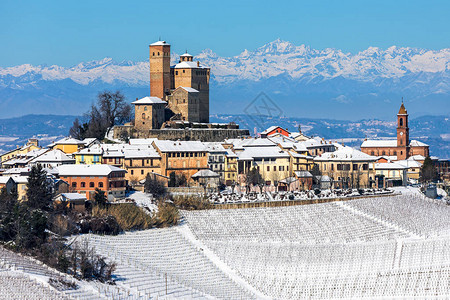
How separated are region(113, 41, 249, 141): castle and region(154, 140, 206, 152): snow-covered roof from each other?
21.3 feet

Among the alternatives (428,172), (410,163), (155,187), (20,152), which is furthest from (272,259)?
(20,152)

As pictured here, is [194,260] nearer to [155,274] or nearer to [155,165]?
[155,274]

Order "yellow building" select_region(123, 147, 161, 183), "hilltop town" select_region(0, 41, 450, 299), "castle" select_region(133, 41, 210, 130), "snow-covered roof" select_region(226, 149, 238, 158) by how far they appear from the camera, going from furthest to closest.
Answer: "castle" select_region(133, 41, 210, 130), "snow-covered roof" select_region(226, 149, 238, 158), "yellow building" select_region(123, 147, 161, 183), "hilltop town" select_region(0, 41, 450, 299)

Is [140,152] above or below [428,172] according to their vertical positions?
above

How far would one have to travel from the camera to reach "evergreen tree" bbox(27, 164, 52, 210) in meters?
65.9

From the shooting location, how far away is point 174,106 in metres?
99.8

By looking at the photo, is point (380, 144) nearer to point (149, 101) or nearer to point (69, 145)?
point (149, 101)

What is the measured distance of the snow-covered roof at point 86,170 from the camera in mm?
75312

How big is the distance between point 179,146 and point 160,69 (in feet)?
52.1

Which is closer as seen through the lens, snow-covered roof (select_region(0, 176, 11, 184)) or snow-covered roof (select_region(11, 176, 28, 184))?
snow-covered roof (select_region(11, 176, 28, 184))

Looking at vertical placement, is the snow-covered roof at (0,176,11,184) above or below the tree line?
below

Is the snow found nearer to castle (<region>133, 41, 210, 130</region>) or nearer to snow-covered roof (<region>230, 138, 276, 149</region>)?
castle (<region>133, 41, 210, 130</region>)

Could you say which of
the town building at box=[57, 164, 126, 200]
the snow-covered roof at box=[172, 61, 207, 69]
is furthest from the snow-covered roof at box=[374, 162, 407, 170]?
the town building at box=[57, 164, 126, 200]

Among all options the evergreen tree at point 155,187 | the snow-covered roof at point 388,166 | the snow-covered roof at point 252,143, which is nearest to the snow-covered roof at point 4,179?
the evergreen tree at point 155,187
